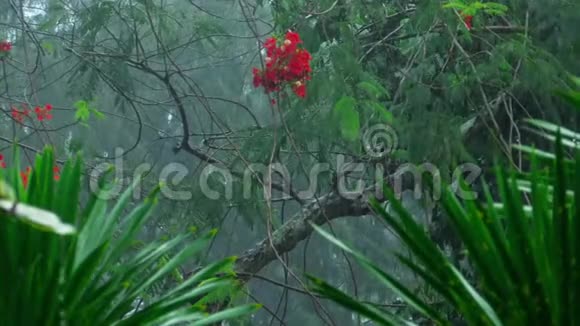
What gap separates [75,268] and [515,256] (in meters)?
0.60

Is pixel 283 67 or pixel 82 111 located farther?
pixel 82 111

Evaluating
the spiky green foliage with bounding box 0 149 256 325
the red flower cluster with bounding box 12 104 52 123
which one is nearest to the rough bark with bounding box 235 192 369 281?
the red flower cluster with bounding box 12 104 52 123

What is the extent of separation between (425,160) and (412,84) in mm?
378

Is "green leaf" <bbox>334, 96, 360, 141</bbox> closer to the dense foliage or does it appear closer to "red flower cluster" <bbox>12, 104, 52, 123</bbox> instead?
the dense foliage

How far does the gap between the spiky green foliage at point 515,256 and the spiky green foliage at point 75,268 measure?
28cm

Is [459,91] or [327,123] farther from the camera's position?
[459,91]

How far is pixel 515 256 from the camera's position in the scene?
1.12 meters

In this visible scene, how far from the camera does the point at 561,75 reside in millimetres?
3252

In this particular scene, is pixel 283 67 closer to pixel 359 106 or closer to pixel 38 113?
pixel 359 106

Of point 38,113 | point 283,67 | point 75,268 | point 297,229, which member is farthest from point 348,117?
point 75,268

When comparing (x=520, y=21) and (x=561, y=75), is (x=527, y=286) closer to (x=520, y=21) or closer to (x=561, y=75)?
(x=561, y=75)

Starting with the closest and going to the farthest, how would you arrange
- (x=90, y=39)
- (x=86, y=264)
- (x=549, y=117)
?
1. (x=86, y=264)
2. (x=549, y=117)
3. (x=90, y=39)

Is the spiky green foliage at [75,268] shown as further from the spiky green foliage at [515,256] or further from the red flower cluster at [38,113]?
the red flower cluster at [38,113]

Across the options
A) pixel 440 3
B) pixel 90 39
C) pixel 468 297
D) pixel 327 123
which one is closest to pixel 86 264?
pixel 468 297
